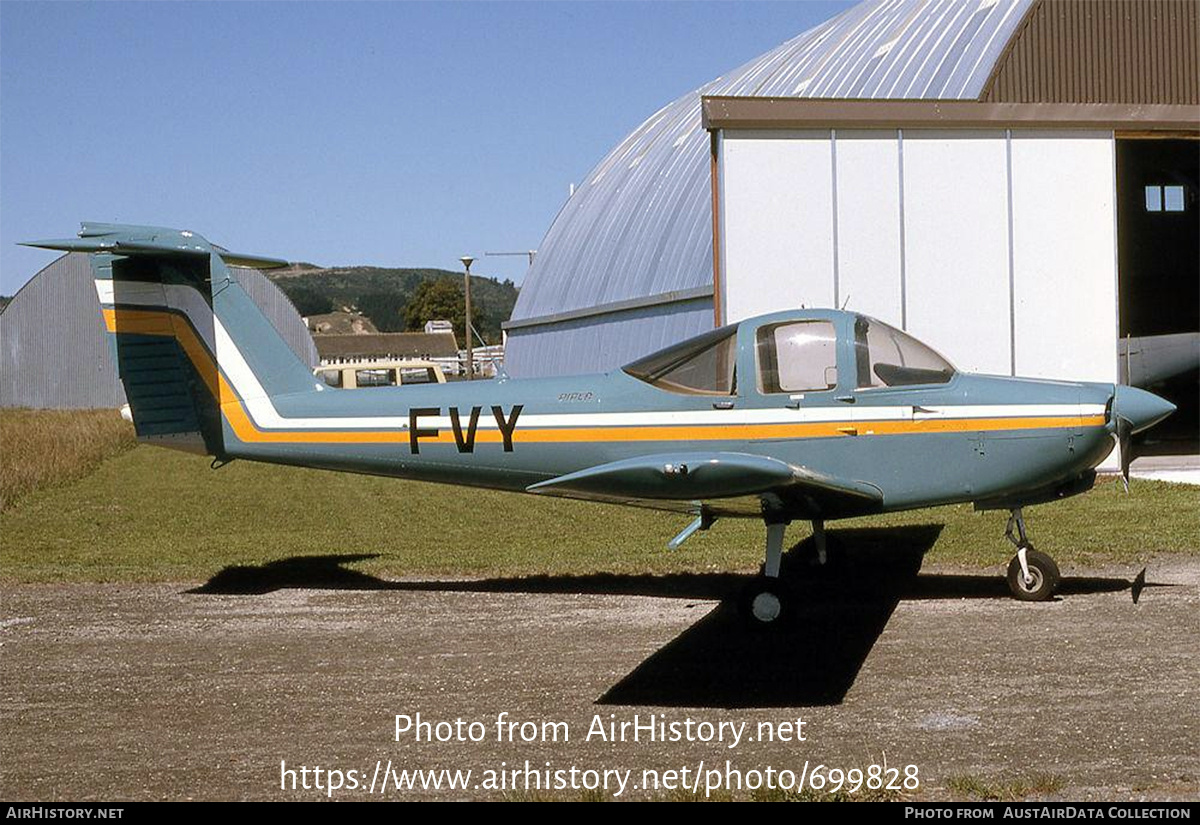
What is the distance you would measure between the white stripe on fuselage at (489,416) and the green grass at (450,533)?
2050 millimetres

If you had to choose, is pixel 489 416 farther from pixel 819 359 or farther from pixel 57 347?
pixel 57 347

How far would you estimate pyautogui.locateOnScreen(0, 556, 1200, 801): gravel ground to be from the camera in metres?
6.01

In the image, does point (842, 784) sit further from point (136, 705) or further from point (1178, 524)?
point (1178, 524)

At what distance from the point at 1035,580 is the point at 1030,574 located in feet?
0.19

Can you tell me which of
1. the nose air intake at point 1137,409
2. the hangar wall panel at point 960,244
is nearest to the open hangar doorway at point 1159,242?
the hangar wall panel at point 960,244

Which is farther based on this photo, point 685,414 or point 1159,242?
point 1159,242

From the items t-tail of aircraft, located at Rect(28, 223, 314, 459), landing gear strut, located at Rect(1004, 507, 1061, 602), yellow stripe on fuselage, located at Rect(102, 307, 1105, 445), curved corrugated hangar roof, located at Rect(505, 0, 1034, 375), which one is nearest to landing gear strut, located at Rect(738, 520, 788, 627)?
yellow stripe on fuselage, located at Rect(102, 307, 1105, 445)

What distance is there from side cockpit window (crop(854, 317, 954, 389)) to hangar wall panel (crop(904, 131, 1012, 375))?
9.07 m

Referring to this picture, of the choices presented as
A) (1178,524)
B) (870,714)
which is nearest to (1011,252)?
(1178,524)

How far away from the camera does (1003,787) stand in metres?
5.50

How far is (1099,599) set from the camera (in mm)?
9555

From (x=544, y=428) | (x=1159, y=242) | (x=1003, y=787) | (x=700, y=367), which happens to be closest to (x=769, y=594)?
(x=700, y=367)

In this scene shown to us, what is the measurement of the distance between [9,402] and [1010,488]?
6155 centimetres

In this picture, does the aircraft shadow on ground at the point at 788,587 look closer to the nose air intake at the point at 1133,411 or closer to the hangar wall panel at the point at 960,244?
the nose air intake at the point at 1133,411
